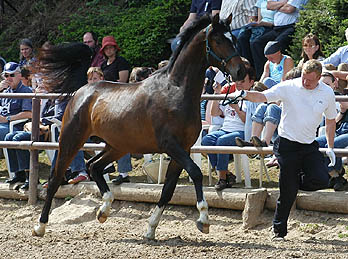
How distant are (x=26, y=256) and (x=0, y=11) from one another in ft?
32.4

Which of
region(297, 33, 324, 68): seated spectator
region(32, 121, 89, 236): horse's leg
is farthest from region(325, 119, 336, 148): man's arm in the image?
region(32, 121, 89, 236): horse's leg

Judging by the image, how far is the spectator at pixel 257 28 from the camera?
1097 centimetres

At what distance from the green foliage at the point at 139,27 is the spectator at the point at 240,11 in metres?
1.91

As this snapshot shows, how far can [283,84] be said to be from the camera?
23.0 ft

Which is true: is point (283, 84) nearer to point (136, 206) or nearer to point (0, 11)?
point (136, 206)

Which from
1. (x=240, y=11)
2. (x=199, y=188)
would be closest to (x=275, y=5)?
(x=240, y=11)

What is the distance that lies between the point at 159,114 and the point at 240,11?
15.8 ft

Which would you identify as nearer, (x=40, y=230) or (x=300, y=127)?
(x=300, y=127)

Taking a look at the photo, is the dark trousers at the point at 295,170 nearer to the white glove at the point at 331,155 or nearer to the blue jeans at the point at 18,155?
the white glove at the point at 331,155

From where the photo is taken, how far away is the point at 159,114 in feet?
23.3

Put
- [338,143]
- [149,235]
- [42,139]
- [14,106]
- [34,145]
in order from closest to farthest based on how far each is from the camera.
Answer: [149,235] < [338,143] < [34,145] < [42,139] < [14,106]

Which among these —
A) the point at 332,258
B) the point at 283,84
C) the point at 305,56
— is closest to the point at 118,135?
the point at 283,84

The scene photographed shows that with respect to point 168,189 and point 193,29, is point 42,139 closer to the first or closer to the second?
point 168,189

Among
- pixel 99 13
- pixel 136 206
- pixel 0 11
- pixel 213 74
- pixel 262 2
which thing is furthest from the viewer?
pixel 0 11
